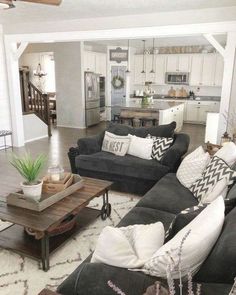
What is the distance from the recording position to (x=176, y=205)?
2537mm

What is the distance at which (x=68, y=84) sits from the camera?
28.8 feet

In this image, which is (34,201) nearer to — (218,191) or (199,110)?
(218,191)

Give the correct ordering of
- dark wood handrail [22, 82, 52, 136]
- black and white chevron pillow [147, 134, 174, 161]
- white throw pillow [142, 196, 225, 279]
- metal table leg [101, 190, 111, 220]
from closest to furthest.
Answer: white throw pillow [142, 196, 225, 279]
metal table leg [101, 190, 111, 220]
black and white chevron pillow [147, 134, 174, 161]
dark wood handrail [22, 82, 52, 136]

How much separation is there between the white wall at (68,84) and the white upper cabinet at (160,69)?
318 cm

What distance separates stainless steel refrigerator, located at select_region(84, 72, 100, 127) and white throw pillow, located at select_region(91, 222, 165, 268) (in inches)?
297

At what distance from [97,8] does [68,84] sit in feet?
15.0

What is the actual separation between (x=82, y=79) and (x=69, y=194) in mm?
6327

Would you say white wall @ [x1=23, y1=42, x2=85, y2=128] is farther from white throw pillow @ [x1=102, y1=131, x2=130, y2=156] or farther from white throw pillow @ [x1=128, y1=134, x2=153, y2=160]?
white throw pillow @ [x1=128, y1=134, x2=153, y2=160]

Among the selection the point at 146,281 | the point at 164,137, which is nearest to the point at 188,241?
the point at 146,281

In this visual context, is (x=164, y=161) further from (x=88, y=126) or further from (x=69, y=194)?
(x=88, y=126)

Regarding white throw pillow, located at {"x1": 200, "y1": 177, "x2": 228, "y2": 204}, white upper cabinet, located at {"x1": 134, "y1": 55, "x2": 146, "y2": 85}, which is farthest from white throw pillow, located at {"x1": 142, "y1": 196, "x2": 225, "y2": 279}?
white upper cabinet, located at {"x1": 134, "y1": 55, "x2": 146, "y2": 85}

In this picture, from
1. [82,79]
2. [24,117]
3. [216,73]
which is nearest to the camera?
[24,117]

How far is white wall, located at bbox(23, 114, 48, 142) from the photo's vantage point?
7070 millimetres

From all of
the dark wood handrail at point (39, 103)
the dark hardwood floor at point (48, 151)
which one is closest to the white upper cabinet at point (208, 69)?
the dark hardwood floor at point (48, 151)
